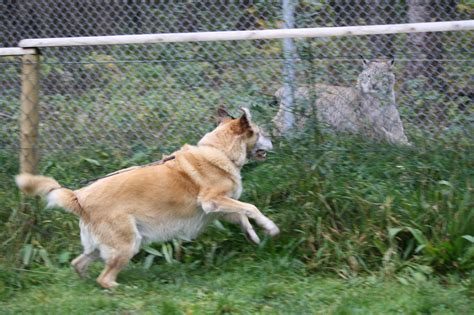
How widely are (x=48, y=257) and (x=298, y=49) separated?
241cm

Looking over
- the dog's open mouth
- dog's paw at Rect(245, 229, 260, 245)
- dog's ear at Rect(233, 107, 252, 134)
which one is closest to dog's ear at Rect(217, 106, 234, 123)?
dog's ear at Rect(233, 107, 252, 134)

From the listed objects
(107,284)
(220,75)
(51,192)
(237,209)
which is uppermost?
(220,75)

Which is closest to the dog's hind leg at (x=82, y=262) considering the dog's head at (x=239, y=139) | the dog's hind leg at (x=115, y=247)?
the dog's hind leg at (x=115, y=247)

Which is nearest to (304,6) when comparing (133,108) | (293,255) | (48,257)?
(133,108)

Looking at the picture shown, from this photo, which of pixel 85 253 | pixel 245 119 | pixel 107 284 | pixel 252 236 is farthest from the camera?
pixel 245 119

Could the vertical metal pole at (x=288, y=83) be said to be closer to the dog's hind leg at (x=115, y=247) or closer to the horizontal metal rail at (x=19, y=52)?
the dog's hind leg at (x=115, y=247)

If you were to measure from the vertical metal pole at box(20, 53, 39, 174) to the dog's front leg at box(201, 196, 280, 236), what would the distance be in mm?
1721

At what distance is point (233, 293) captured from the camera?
4.66 meters

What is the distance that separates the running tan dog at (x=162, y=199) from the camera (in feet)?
16.0

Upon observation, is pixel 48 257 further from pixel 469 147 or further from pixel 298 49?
pixel 469 147

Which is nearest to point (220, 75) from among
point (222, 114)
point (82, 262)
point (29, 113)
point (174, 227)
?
point (222, 114)

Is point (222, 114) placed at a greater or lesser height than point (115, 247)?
greater

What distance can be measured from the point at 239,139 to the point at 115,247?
120 cm

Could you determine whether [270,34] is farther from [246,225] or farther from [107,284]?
[107,284]
